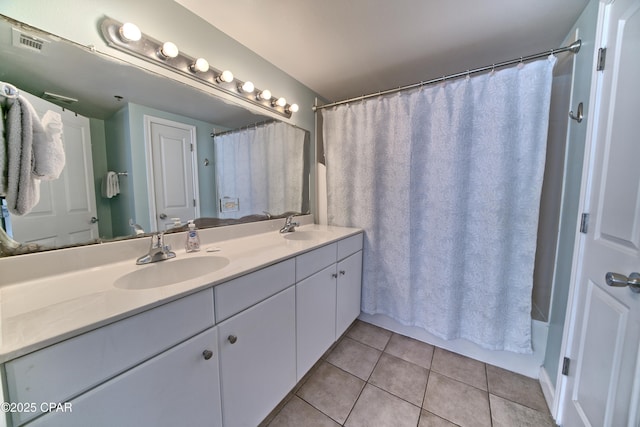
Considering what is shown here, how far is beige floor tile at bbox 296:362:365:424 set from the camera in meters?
1.21

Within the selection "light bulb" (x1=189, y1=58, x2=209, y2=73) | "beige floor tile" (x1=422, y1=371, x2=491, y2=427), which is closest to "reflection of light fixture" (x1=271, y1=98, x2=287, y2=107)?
"light bulb" (x1=189, y1=58, x2=209, y2=73)

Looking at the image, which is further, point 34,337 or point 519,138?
point 519,138

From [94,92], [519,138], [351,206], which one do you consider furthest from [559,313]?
[94,92]

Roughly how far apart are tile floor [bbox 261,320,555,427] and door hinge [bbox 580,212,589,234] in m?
1.02

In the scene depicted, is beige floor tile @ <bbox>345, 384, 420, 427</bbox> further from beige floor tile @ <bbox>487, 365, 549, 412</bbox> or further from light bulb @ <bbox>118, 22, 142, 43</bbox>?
light bulb @ <bbox>118, 22, 142, 43</bbox>

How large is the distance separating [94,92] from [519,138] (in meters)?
2.18

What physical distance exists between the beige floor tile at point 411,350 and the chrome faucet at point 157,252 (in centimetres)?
162

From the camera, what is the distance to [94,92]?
3.10ft

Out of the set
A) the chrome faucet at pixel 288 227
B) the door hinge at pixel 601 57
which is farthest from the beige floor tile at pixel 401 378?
the door hinge at pixel 601 57

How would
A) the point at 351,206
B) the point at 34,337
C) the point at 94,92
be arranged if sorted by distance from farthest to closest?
the point at 351,206
the point at 94,92
the point at 34,337

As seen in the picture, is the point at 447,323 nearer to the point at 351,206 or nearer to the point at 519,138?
the point at 351,206

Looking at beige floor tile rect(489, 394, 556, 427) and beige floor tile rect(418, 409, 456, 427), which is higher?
beige floor tile rect(489, 394, 556, 427)

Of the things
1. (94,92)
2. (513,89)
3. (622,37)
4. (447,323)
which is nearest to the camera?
(622,37)

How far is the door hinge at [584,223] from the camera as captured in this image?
99 cm
